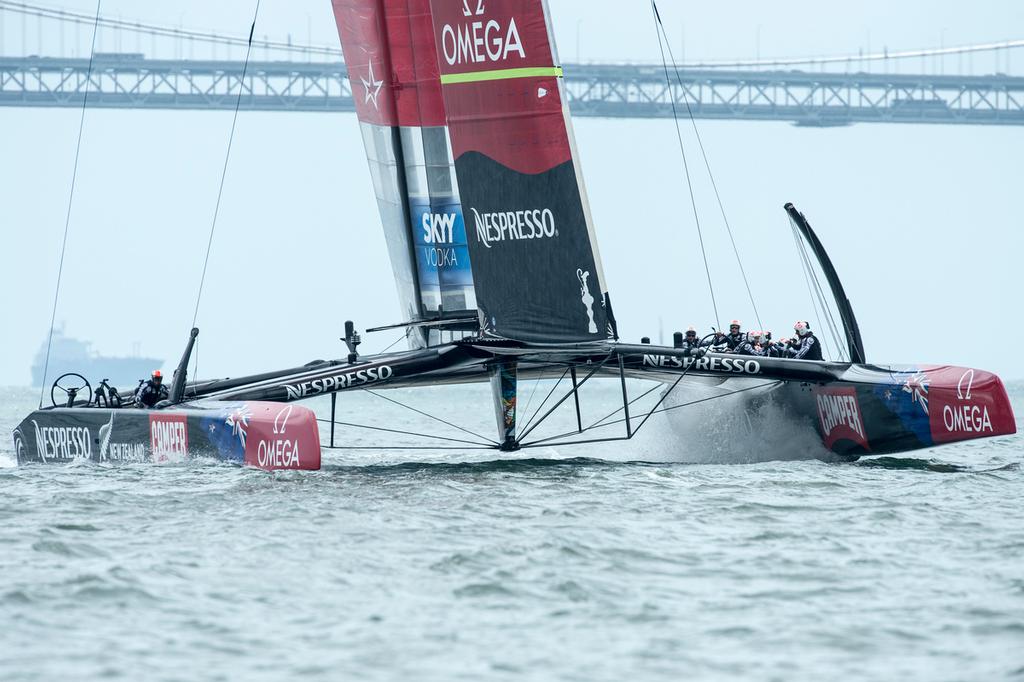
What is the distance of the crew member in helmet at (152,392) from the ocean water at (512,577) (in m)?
0.84

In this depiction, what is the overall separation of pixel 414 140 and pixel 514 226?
5.28 ft

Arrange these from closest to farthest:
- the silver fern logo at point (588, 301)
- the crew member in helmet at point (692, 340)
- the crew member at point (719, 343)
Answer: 1. the silver fern logo at point (588, 301)
2. the crew member in helmet at point (692, 340)
3. the crew member at point (719, 343)

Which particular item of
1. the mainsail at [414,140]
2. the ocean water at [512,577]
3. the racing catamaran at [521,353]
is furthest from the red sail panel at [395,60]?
the ocean water at [512,577]

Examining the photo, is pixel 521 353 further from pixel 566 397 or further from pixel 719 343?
pixel 719 343

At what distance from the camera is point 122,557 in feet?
15.1

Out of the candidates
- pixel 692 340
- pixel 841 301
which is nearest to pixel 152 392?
pixel 692 340

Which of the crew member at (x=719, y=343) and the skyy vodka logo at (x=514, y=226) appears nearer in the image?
the skyy vodka logo at (x=514, y=226)

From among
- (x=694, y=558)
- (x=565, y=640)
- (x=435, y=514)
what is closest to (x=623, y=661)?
(x=565, y=640)

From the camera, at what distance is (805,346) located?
7723 mm

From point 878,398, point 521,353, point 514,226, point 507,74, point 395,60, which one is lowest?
point 878,398

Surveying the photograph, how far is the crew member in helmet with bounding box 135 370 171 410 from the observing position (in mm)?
7812

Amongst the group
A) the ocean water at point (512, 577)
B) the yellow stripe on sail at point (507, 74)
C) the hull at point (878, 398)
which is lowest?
the ocean water at point (512, 577)

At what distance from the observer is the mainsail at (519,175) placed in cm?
674

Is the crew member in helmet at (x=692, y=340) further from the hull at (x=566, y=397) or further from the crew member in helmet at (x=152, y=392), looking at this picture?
the crew member in helmet at (x=152, y=392)
